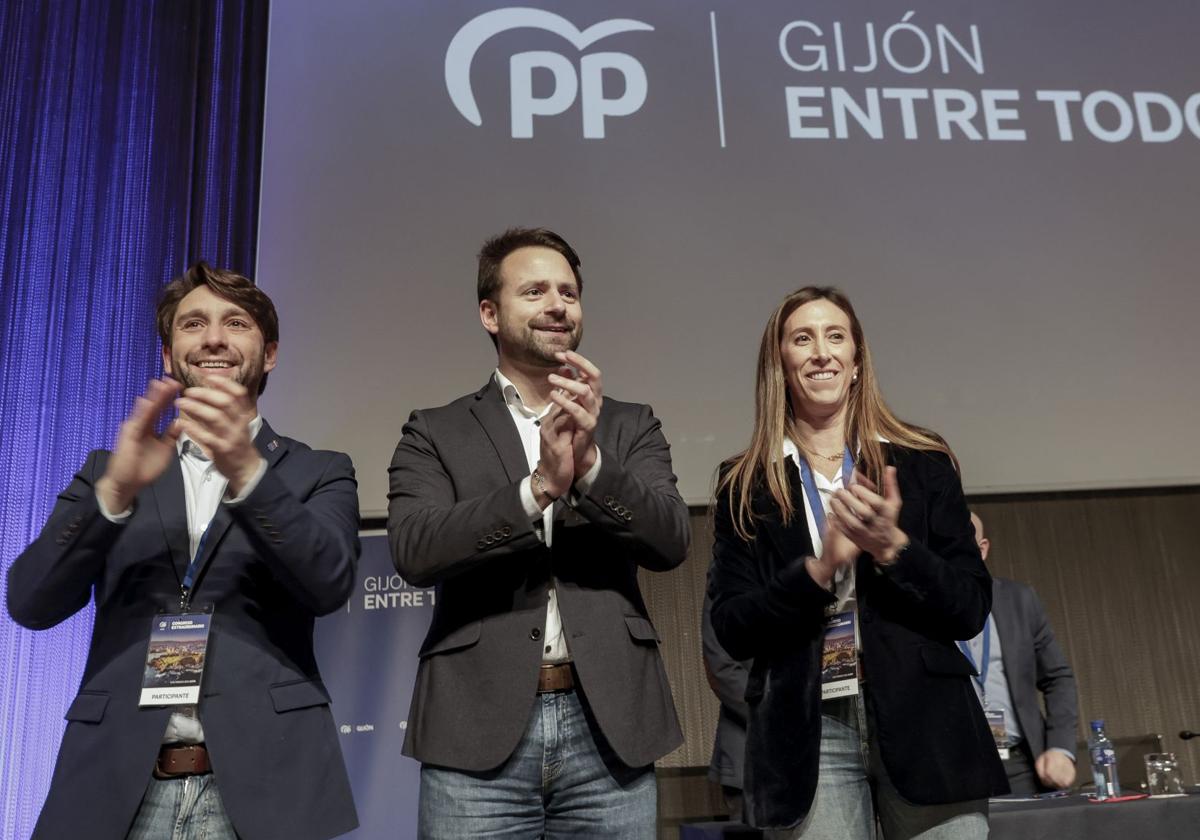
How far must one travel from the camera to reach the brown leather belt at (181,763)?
169 centimetres

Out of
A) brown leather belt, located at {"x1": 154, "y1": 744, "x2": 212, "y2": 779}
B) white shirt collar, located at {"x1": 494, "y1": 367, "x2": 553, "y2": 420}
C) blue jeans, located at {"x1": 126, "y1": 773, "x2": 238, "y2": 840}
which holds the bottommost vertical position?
blue jeans, located at {"x1": 126, "y1": 773, "x2": 238, "y2": 840}

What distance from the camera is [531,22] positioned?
4.40 m

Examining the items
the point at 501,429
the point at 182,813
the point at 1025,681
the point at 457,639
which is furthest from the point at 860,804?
the point at 1025,681

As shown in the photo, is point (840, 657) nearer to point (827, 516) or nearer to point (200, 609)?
point (827, 516)

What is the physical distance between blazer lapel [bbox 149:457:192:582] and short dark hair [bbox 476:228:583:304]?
27.9 inches

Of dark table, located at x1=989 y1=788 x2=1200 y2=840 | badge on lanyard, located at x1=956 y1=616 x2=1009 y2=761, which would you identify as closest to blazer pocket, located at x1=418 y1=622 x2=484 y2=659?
A: dark table, located at x1=989 y1=788 x2=1200 y2=840

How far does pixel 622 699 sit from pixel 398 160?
308 cm

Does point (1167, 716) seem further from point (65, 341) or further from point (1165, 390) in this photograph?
point (65, 341)

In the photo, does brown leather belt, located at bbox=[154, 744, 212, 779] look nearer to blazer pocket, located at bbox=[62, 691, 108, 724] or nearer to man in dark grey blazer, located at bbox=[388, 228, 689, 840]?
blazer pocket, located at bbox=[62, 691, 108, 724]

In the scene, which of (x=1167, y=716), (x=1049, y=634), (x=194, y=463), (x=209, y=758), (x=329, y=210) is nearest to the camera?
(x=209, y=758)

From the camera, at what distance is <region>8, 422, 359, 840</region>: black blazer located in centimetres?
166

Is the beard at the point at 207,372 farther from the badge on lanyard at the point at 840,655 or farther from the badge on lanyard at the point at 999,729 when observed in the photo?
the badge on lanyard at the point at 999,729

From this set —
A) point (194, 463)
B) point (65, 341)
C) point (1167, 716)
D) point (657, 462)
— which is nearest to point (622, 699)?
point (657, 462)

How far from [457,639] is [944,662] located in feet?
2.83
